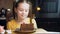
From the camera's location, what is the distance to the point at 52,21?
1.21 m

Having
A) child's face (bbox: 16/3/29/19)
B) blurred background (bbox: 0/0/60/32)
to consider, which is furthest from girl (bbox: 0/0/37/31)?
blurred background (bbox: 0/0/60/32)

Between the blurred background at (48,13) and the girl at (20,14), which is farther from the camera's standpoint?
the blurred background at (48,13)

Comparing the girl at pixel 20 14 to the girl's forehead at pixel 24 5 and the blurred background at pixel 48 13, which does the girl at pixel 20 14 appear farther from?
the blurred background at pixel 48 13

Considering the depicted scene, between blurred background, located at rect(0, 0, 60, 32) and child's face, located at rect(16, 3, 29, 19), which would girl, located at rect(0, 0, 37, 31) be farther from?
blurred background, located at rect(0, 0, 60, 32)

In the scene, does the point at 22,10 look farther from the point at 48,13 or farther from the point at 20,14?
the point at 48,13

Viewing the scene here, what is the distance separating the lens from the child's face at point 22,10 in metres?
0.87

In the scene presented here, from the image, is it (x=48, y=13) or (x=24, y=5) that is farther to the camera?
(x=48, y=13)

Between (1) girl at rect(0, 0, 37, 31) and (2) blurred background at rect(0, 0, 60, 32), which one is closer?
(1) girl at rect(0, 0, 37, 31)

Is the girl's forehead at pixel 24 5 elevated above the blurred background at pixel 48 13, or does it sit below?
above

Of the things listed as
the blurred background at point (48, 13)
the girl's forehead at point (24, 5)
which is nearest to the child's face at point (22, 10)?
the girl's forehead at point (24, 5)

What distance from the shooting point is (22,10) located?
34.9 inches

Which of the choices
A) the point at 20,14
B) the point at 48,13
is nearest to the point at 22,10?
the point at 20,14

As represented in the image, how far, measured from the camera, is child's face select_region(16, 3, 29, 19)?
871 mm

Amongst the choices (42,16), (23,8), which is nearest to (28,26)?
(23,8)
